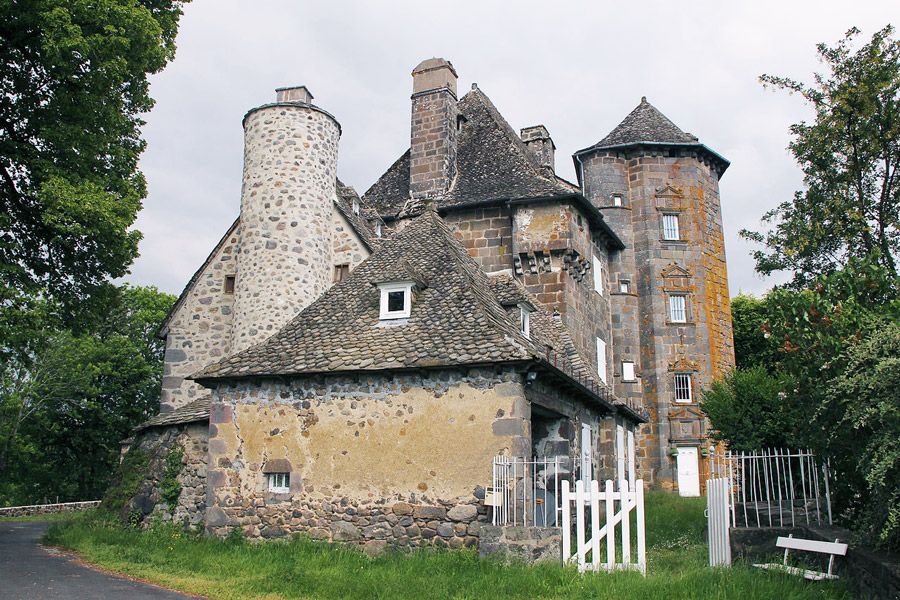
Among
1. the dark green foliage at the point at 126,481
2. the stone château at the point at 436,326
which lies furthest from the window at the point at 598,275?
the dark green foliage at the point at 126,481

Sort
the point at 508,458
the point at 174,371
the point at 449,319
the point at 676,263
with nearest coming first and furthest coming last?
Result: the point at 508,458 → the point at 449,319 → the point at 174,371 → the point at 676,263

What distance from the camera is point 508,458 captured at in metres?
12.9

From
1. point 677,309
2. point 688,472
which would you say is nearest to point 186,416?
point 688,472

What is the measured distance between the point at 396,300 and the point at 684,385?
20.5 m

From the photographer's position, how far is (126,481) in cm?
1825

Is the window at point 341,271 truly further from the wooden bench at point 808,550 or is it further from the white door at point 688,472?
the white door at point 688,472

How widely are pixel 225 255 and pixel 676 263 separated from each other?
1955 centimetres

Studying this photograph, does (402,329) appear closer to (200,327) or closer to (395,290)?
(395,290)

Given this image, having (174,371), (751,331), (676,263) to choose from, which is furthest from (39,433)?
(751,331)

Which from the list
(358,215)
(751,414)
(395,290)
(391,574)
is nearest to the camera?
(391,574)

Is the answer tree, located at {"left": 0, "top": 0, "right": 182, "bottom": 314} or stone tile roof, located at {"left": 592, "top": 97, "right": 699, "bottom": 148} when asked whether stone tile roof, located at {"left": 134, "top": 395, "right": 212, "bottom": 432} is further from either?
stone tile roof, located at {"left": 592, "top": 97, "right": 699, "bottom": 148}

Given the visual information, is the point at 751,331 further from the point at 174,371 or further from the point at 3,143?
the point at 3,143

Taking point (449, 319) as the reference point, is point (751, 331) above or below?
above

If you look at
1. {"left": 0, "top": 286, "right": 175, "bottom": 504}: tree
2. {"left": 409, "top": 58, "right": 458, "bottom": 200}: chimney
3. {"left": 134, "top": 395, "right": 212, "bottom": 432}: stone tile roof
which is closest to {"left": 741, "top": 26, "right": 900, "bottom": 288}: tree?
{"left": 409, "top": 58, "right": 458, "bottom": 200}: chimney
